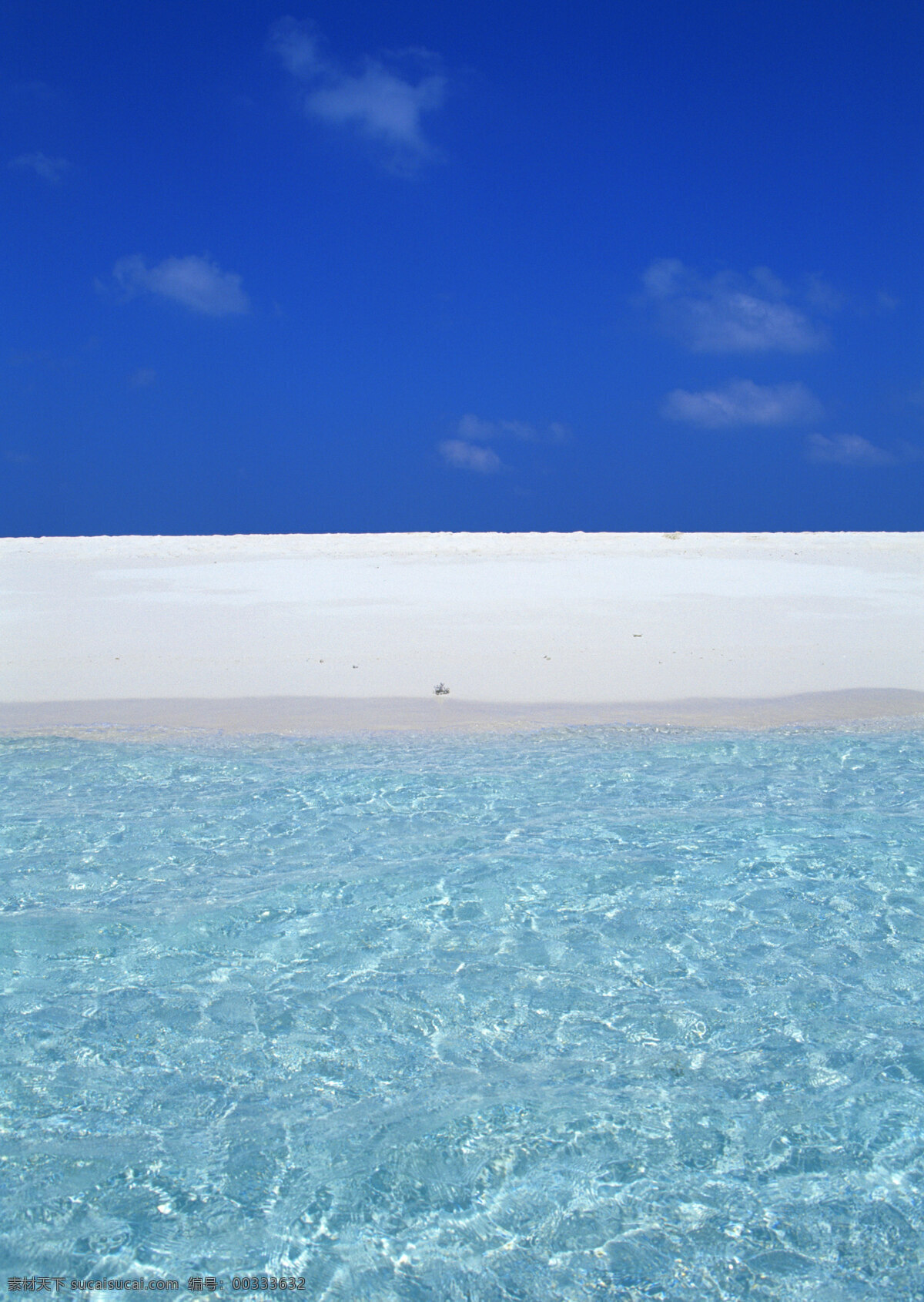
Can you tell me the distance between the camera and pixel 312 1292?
2445 mm

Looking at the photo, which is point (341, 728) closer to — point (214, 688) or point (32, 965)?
point (214, 688)

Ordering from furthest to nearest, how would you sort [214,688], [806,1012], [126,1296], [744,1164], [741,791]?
[214,688]
[741,791]
[806,1012]
[744,1164]
[126,1296]

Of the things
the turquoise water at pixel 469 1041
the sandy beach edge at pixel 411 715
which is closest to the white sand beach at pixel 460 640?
the sandy beach edge at pixel 411 715

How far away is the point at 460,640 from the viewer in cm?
1144

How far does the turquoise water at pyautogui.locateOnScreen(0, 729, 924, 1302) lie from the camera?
8.52 ft

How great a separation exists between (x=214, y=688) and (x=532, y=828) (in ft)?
16.2

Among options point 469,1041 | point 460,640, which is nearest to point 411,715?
point 460,640

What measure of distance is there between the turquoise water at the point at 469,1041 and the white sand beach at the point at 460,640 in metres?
2.39

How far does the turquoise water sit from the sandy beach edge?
164 centimetres

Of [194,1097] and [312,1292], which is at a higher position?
[194,1097]

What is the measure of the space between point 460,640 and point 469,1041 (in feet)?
26.6

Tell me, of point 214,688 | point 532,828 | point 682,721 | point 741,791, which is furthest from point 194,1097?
point 214,688

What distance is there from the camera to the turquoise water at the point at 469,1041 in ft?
8.52

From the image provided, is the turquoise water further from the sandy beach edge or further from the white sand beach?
the white sand beach
